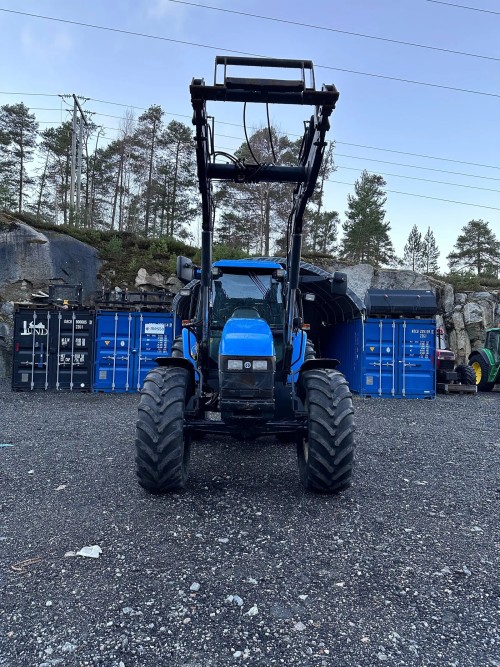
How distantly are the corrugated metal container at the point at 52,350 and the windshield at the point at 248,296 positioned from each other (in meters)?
9.11

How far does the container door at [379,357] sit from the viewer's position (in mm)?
13227

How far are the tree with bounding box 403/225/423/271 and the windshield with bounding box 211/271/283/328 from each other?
33.1 metres

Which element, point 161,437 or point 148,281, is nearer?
point 161,437

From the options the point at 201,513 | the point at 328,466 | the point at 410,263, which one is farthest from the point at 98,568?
the point at 410,263

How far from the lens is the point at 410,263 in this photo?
118ft

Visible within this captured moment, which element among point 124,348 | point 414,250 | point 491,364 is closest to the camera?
point 124,348

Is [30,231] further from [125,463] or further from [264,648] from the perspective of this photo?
[264,648]

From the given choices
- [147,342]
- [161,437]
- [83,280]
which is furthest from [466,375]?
[83,280]

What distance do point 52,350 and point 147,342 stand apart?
2659mm

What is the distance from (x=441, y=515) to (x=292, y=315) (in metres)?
2.29

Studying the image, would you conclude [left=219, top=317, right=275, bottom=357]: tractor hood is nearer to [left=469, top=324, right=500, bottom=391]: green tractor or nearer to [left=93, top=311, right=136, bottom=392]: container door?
[left=93, top=311, right=136, bottom=392]: container door

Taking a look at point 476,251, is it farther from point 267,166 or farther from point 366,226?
point 267,166

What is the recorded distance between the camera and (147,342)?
44.4ft

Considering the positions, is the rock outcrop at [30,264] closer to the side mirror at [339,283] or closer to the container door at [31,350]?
the container door at [31,350]
